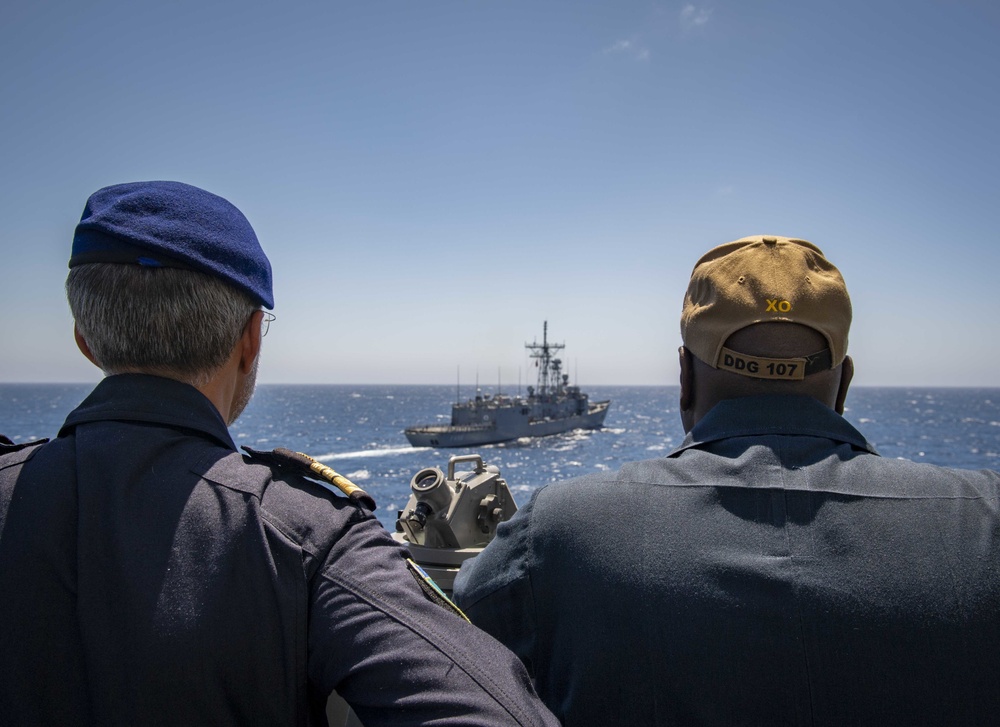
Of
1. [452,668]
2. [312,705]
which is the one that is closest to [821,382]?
[452,668]

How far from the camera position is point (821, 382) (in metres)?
1.59

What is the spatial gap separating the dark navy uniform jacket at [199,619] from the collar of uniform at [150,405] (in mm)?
97

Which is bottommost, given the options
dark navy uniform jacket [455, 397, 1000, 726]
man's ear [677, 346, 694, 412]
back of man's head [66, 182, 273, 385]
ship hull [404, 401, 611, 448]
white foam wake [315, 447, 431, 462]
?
white foam wake [315, 447, 431, 462]

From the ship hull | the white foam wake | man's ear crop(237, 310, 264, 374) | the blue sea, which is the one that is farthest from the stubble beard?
the ship hull

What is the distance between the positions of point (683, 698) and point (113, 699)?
1.06 m

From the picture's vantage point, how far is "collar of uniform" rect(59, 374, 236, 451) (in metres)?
1.18

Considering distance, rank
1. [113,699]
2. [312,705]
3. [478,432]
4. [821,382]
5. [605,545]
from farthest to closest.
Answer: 1. [478,432]
2. [821,382]
3. [605,545]
4. [312,705]
5. [113,699]

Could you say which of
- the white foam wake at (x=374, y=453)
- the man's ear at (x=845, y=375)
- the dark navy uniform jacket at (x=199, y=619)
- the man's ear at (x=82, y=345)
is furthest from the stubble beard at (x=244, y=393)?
the white foam wake at (x=374, y=453)

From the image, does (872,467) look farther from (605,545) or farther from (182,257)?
(182,257)

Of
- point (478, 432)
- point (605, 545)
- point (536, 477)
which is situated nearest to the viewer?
point (605, 545)

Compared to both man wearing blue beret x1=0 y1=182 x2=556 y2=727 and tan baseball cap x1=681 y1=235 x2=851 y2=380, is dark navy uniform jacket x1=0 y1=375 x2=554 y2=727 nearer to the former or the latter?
man wearing blue beret x1=0 y1=182 x2=556 y2=727

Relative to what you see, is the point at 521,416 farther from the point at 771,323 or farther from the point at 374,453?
the point at 771,323

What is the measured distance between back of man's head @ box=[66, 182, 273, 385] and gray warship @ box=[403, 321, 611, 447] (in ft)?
167

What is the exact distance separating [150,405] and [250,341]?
0.29 meters
